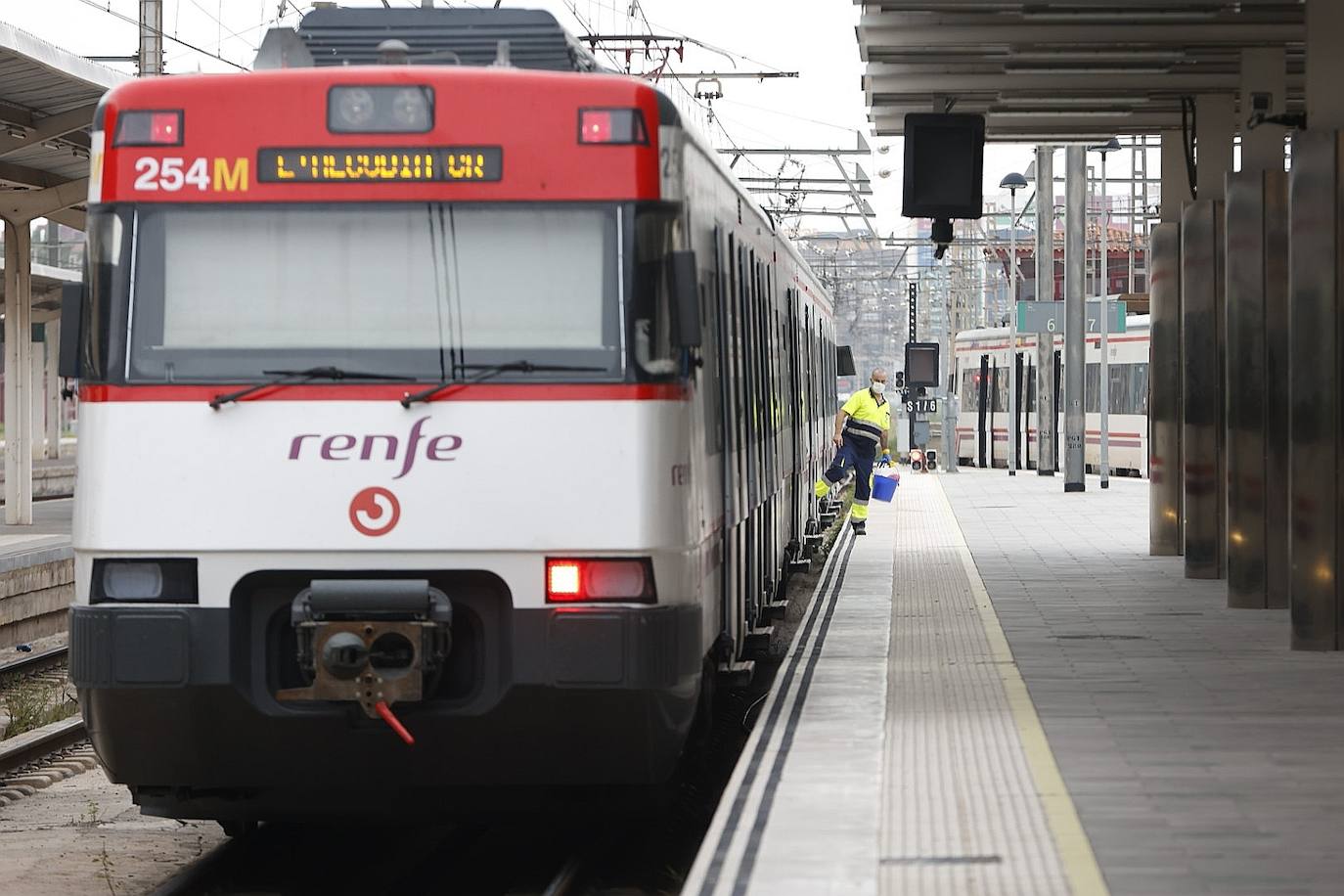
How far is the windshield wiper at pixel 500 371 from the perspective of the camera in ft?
25.7

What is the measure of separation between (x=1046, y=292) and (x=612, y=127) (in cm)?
3466

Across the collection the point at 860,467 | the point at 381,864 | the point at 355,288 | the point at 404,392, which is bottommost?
the point at 381,864

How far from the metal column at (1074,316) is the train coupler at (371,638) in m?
28.2

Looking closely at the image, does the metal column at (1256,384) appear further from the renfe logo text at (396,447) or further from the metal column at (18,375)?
the metal column at (18,375)

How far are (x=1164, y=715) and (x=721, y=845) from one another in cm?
369

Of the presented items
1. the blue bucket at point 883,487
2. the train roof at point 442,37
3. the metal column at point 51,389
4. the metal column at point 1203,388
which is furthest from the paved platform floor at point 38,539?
the metal column at point 51,389

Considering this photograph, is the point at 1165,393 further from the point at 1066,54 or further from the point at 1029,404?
the point at 1029,404

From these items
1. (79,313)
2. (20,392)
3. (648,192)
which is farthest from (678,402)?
(20,392)

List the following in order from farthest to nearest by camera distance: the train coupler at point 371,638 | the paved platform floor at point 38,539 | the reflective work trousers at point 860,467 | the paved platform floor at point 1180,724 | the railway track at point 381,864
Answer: the reflective work trousers at point 860,467 < the paved platform floor at point 38,539 < the railway track at point 381,864 < the train coupler at point 371,638 < the paved platform floor at point 1180,724

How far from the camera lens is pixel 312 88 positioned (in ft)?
26.5

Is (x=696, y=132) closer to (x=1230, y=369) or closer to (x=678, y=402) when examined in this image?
(x=678, y=402)

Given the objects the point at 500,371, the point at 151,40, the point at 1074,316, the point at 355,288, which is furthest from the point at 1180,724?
the point at 1074,316

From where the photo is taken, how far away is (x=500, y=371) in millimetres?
7863

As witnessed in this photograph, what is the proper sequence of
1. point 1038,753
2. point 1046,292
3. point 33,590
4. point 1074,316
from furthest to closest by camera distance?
point 1046,292, point 1074,316, point 33,590, point 1038,753
